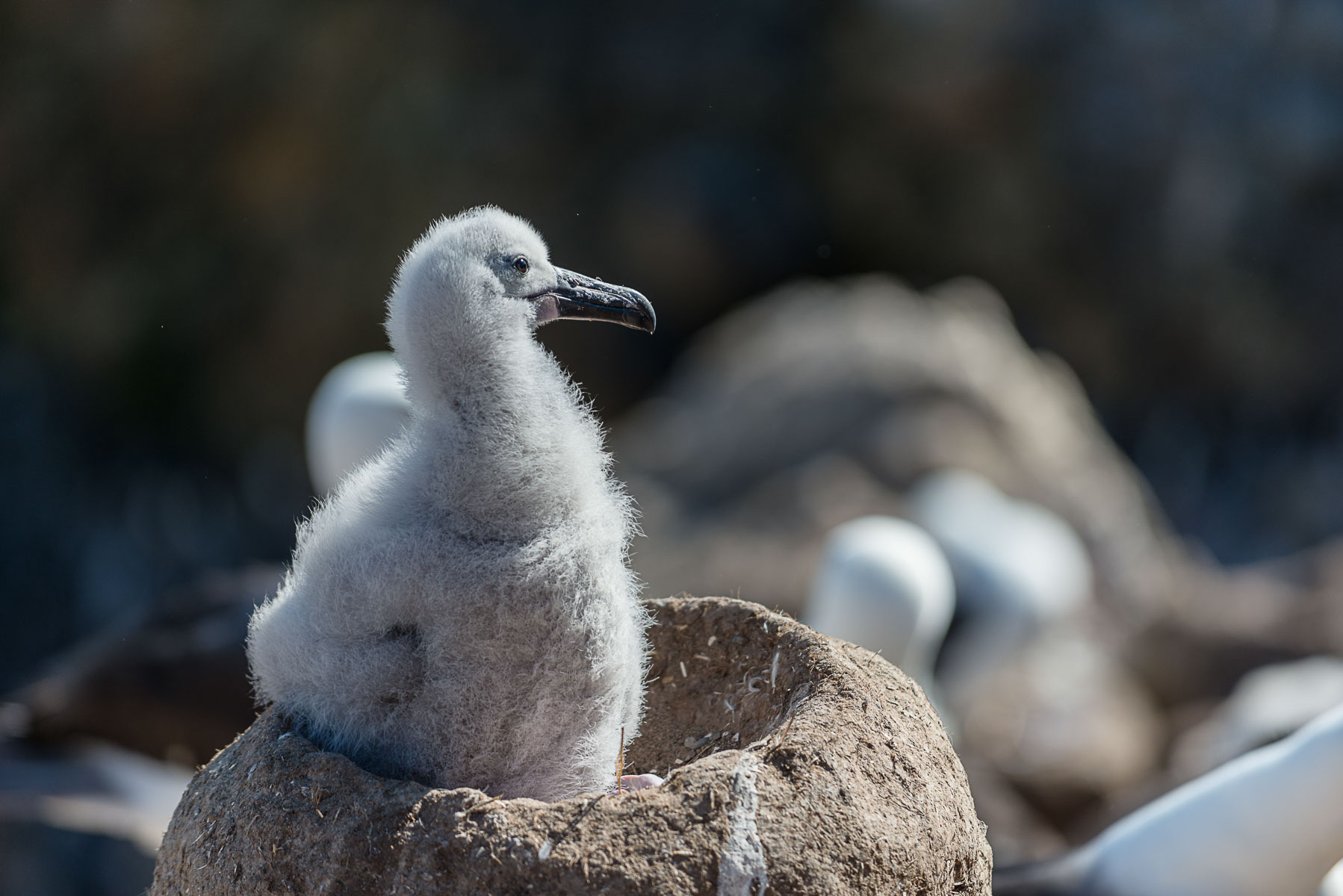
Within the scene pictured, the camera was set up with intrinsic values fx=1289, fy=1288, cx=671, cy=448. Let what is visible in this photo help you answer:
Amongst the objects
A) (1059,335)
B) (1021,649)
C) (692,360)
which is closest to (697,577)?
(1021,649)

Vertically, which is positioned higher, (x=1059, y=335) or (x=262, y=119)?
(x=262, y=119)

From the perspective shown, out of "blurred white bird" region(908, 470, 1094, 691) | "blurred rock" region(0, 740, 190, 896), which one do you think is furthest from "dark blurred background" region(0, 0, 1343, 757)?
"blurred rock" region(0, 740, 190, 896)

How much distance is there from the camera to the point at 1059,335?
15.1m

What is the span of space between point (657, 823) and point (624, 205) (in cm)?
1379

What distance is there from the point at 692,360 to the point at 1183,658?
19.3 ft

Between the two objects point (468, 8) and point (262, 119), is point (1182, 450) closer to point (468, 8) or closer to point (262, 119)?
point (468, 8)

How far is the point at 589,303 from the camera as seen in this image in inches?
96.0

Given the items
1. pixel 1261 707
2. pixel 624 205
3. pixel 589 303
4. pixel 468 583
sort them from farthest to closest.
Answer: pixel 624 205, pixel 1261 707, pixel 589 303, pixel 468 583

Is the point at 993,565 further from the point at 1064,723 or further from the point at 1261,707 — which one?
the point at 1261,707

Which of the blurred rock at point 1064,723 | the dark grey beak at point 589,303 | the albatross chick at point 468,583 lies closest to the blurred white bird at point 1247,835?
the albatross chick at point 468,583

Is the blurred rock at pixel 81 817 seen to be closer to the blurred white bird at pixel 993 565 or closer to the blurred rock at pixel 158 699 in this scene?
the blurred rock at pixel 158 699

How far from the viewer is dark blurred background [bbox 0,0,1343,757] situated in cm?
Answer: 1412

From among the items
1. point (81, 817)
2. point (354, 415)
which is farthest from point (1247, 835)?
point (354, 415)

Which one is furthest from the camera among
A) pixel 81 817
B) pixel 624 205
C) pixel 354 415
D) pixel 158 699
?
pixel 624 205
